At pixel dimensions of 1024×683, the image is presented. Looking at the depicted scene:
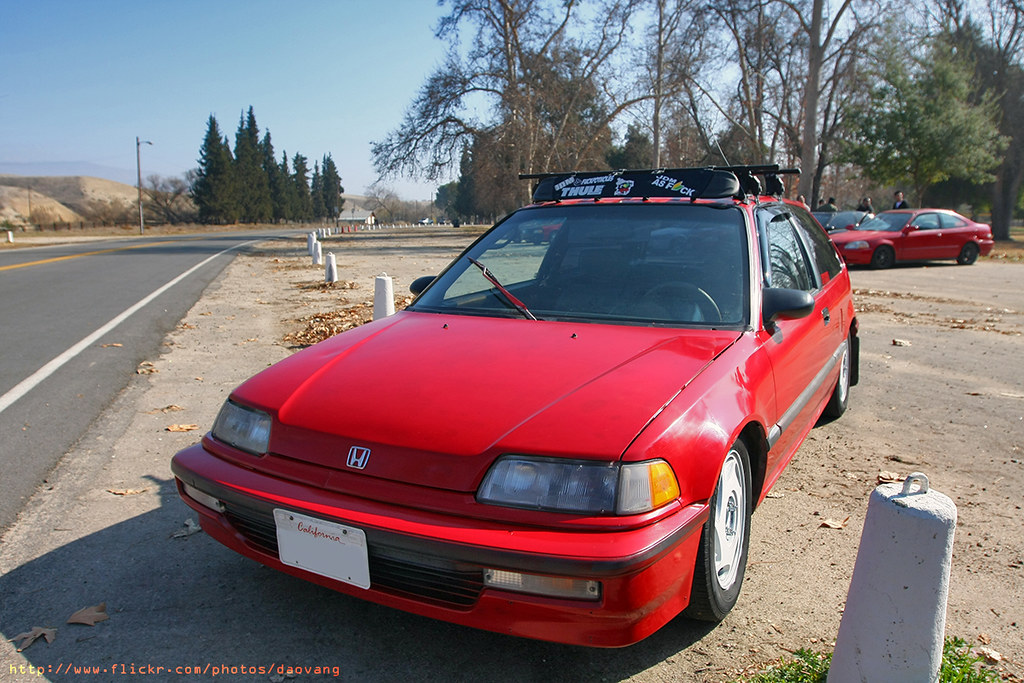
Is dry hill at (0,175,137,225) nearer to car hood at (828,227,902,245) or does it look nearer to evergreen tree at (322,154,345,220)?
evergreen tree at (322,154,345,220)

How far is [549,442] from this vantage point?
2.16 metres

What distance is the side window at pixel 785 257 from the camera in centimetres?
364

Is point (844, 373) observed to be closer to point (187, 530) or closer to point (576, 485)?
point (576, 485)

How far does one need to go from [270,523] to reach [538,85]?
33.8m

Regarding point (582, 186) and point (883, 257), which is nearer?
point (582, 186)

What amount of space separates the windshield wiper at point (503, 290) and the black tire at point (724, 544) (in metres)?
1.11

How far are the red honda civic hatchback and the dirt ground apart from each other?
10.6 inches

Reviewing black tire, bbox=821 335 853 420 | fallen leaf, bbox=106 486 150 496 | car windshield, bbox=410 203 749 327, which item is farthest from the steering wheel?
fallen leaf, bbox=106 486 150 496

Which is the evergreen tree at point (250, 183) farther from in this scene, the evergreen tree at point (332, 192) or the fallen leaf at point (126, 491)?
the fallen leaf at point (126, 491)

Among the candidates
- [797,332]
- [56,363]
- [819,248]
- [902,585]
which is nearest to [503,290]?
[797,332]

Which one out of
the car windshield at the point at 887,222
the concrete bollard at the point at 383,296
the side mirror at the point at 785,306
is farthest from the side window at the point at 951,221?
the side mirror at the point at 785,306

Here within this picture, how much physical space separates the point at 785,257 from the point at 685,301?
3.38 feet

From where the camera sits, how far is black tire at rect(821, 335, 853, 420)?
5066mm

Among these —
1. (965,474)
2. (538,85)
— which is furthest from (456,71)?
(965,474)
